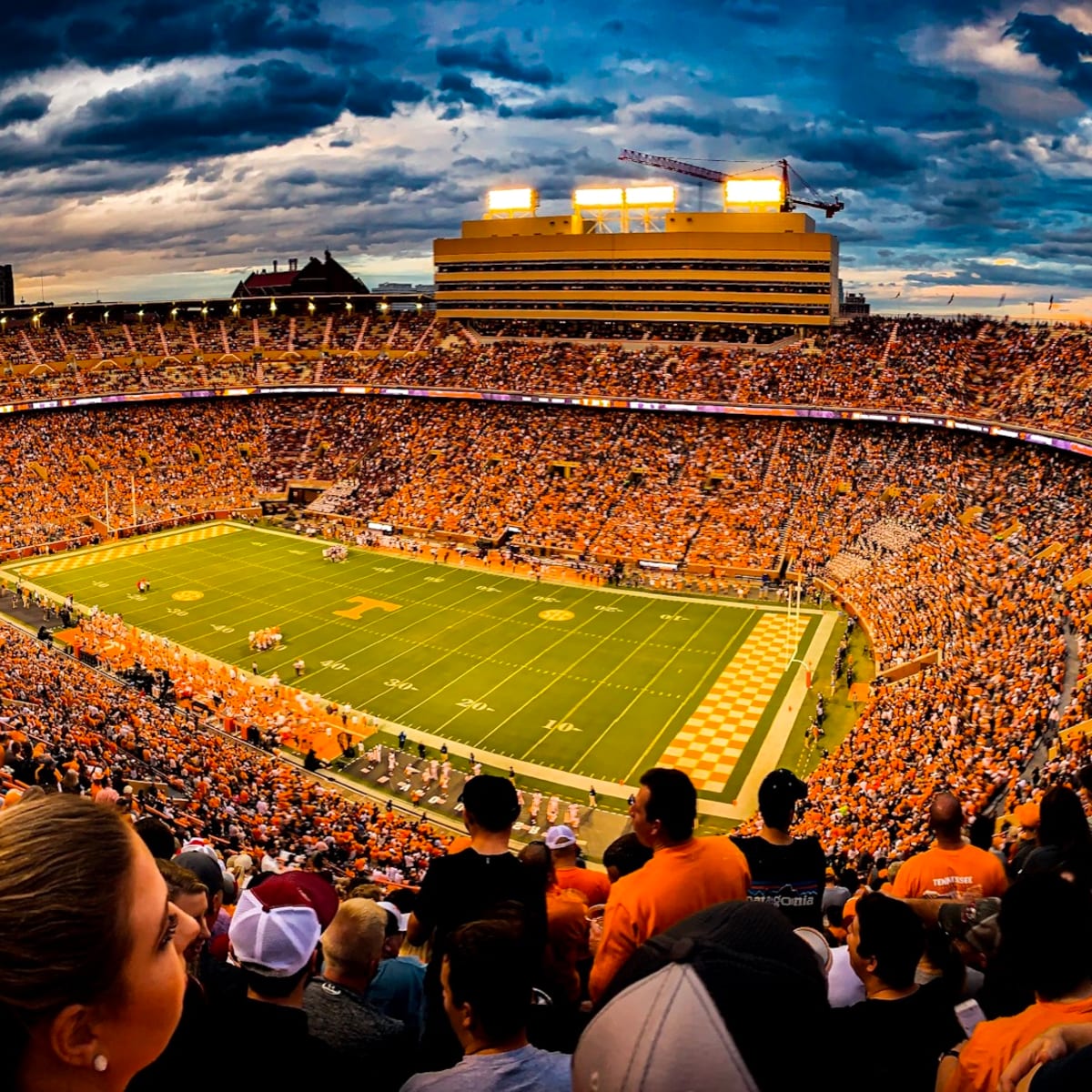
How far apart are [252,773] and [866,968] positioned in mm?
20526

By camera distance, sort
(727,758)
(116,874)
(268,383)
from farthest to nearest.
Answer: (268,383), (727,758), (116,874)

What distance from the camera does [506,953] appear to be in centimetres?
320

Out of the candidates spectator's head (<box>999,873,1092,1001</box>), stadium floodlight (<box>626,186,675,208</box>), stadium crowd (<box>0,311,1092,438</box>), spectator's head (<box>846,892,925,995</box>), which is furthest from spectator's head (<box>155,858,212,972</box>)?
stadium floodlight (<box>626,186,675,208</box>)

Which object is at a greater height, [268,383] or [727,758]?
[268,383]

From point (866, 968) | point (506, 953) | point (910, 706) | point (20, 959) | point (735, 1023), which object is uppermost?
point (20, 959)


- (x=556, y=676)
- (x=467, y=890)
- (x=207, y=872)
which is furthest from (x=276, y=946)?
(x=556, y=676)

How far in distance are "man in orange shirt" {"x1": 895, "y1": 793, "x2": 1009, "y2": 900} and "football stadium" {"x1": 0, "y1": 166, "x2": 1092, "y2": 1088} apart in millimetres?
29

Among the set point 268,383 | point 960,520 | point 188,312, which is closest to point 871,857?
point 960,520

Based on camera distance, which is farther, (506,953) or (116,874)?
(506,953)

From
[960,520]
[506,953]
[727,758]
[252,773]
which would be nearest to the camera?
[506,953]

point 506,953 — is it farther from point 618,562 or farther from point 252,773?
point 618,562

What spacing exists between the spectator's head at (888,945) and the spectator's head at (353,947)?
2.20m

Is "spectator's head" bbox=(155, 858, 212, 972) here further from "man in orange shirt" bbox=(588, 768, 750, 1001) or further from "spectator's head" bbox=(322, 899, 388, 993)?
"man in orange shirt" bbox=(588, 768, 750, 1001)

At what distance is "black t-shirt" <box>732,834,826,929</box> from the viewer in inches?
229
